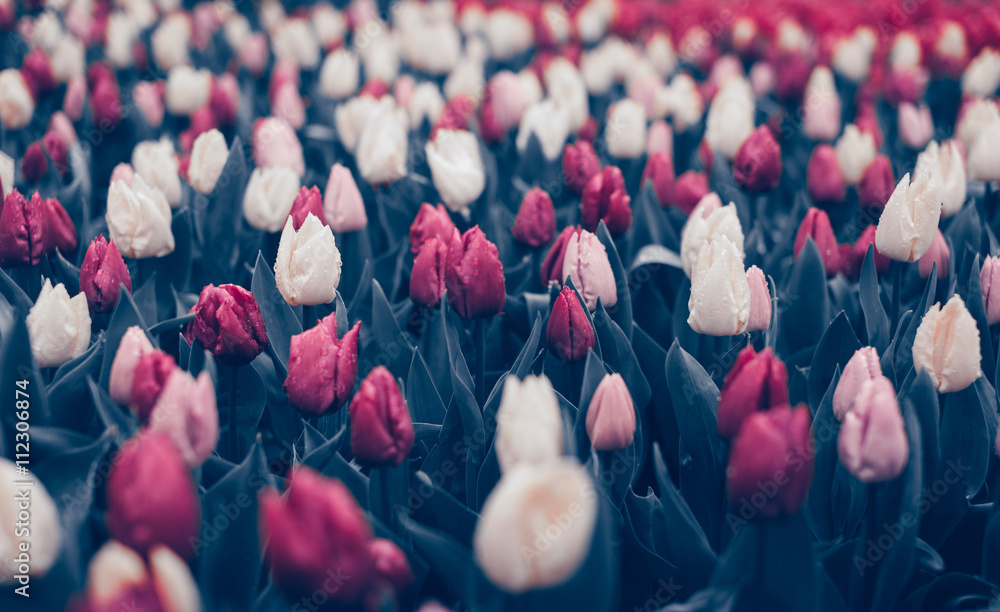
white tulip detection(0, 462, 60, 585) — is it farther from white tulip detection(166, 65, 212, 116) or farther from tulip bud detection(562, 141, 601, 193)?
white tulip detection(166, 65, 212, 116)

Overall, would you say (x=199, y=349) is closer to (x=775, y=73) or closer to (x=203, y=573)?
(x=203, y=573)

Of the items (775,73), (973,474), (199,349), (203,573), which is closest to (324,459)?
(203,573)

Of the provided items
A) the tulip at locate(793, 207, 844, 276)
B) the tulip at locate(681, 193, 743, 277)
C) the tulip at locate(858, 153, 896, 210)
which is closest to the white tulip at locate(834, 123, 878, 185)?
the tulip at locate(858, 153, 896, 210)

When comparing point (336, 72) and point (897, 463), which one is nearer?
point (897, 463)

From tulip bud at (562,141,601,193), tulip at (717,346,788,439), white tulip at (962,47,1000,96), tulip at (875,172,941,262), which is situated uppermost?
white tulip at (962,47,1000,96)

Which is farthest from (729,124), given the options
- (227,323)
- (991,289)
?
(227,323)

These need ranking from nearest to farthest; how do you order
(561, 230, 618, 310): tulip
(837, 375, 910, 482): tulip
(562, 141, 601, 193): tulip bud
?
(837, 375, 910, 482): tulip
(561, 230, 618, 310): tulip
(562, 141, 601, 193): tulip bud

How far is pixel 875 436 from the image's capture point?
1.20 meters

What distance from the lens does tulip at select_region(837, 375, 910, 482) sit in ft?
3.91

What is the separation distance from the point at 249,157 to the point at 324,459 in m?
2.01

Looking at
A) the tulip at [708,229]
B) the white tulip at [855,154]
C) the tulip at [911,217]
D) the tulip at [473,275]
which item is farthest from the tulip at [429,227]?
the white tulip at [855,154]

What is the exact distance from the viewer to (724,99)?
2842 mm

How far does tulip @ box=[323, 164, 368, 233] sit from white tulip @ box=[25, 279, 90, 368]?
2.27 ft

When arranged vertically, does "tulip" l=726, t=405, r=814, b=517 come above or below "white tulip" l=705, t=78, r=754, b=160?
below
